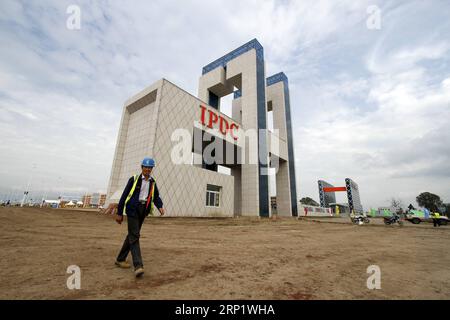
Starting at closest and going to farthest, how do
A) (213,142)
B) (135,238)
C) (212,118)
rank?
1. (135,238)
2. (212,118)
3. (213,142)

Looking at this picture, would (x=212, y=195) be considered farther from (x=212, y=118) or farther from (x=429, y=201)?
(x=429, y=201)

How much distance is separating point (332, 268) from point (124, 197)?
374 cm

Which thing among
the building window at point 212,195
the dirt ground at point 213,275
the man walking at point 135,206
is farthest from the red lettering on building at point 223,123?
the man walking at point 135,206

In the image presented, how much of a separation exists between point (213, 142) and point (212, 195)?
21.7 ft

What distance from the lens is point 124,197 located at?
123 inches

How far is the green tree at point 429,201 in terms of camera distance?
6103 centimetres

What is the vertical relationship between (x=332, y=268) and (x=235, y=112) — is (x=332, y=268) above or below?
below

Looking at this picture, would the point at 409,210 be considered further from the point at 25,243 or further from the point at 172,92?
the point at 25,243

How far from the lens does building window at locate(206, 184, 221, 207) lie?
18188 millimetres

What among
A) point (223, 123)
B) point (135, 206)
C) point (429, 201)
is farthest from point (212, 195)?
point (429, 201)

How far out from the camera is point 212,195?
18797 millimetres

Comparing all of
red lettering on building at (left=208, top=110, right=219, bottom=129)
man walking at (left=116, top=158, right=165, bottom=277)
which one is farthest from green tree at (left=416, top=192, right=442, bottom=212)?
man walking at (left=116, top=158, right=165, bottom=277)
